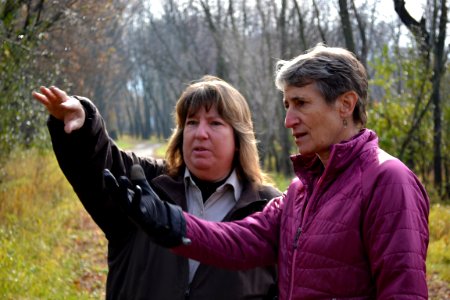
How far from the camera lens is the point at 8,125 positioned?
8.59 meters

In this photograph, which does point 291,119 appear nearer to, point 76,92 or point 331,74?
point 331,74

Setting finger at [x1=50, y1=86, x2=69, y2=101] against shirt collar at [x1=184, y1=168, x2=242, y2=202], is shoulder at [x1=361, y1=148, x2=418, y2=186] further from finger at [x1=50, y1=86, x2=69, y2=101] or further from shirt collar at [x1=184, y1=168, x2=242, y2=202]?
finger at [x1=50, y1=86, x2=69, y2=101]

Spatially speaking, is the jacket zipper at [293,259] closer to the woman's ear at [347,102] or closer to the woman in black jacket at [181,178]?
the woman's ear at [347,102]

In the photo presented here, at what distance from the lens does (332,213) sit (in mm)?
1943

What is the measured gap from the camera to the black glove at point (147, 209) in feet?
6.23

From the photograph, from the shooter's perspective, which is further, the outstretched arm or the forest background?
the forest background

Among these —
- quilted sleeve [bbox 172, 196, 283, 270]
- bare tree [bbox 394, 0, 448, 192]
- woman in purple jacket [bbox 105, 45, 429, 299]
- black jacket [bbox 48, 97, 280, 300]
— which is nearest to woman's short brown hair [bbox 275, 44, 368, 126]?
woman in purple jacket [bbox 105, 45, 429, 299]

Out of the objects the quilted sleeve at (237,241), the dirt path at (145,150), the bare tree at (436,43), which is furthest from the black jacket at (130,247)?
the dirt path at (145,150)

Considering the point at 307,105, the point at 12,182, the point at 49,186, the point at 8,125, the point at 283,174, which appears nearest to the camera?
the point at 307,105

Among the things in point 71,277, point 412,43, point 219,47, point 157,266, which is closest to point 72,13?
point 71,277

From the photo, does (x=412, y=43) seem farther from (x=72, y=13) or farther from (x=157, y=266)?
(x=157, y=266)

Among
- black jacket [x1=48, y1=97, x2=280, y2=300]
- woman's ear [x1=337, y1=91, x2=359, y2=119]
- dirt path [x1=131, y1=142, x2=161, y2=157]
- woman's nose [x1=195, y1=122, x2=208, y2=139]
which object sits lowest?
dirt path [x1=131, y1=142, x2=161, y2=157]

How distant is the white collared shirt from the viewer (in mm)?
2801

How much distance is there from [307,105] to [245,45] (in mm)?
18357
